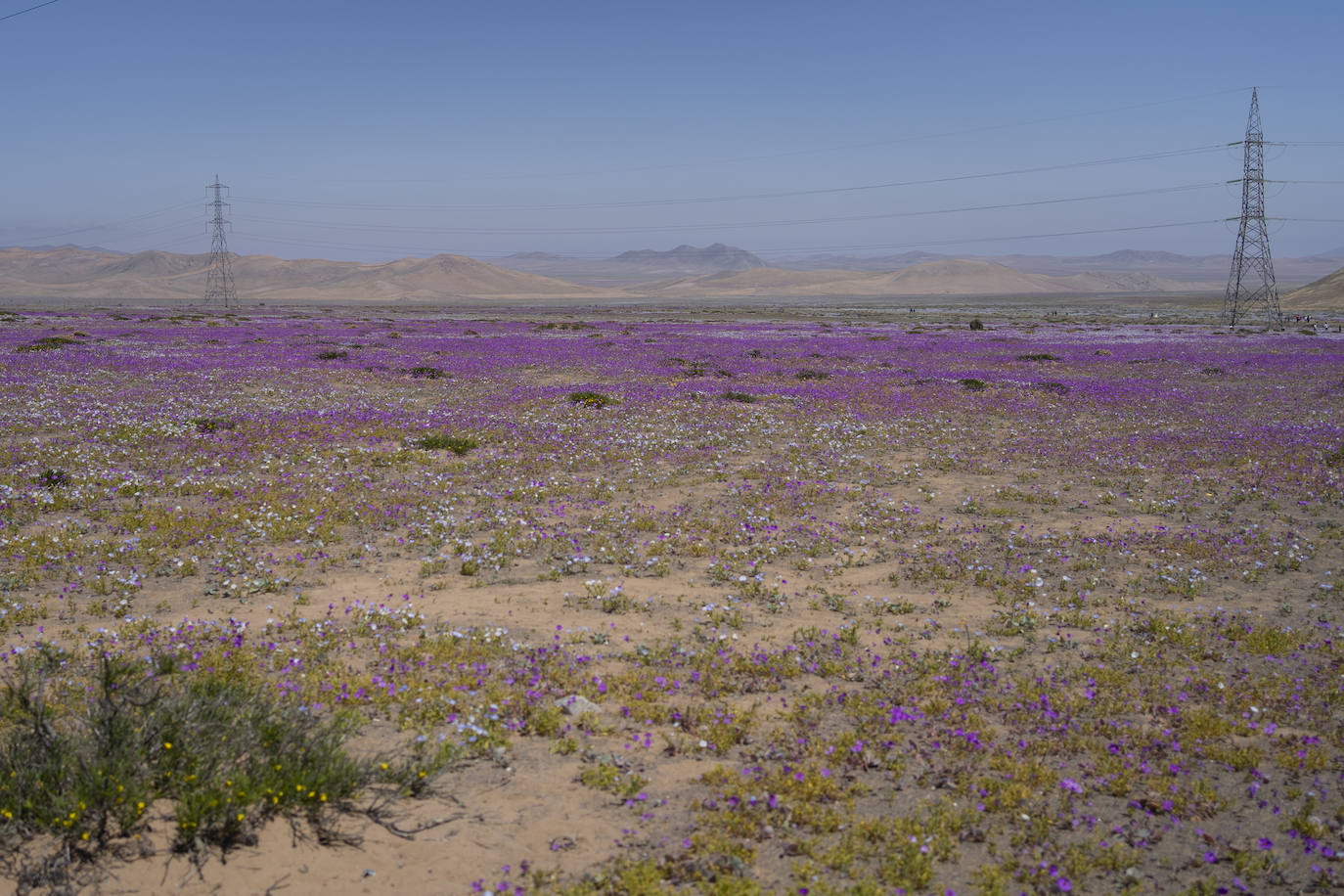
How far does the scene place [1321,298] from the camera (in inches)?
5418

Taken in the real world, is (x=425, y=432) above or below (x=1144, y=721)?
above

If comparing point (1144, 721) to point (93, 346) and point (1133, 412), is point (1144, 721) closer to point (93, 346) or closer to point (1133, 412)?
point (1133, 412)

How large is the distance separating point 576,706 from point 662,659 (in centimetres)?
147

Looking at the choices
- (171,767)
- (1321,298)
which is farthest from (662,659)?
(1321,298)

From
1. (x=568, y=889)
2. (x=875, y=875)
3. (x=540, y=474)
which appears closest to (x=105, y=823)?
(x=568, y=889)

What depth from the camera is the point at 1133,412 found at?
26.7 meters

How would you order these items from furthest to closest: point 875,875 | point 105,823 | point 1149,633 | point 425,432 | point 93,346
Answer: point 93,346
point 425,432
point 1149,633
point 875,875
point 105,823

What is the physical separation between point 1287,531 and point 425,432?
795 inches

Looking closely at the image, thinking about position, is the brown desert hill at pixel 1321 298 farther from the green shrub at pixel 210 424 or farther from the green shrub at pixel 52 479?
the green shrub at pixel 52 479

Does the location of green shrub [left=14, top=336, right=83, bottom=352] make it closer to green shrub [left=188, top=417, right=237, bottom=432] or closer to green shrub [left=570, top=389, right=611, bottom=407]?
green shrub [left=188, top=417, right=237, bottom=432]

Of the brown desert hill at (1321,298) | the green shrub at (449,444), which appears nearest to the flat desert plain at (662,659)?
the green shrub at (449,444)

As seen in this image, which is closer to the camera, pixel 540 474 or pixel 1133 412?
pixel 540 474

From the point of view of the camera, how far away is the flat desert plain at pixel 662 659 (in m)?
5.54

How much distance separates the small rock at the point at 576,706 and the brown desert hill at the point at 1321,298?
517ft
